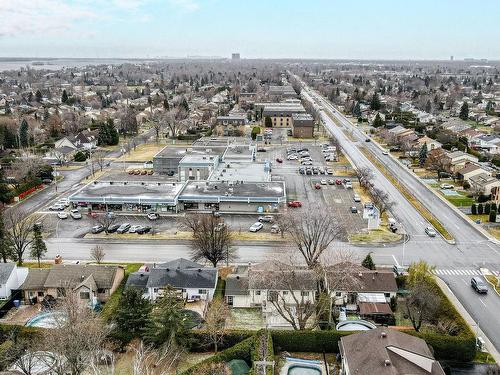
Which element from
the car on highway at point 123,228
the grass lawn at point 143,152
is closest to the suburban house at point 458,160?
the car on highway at point 123,228

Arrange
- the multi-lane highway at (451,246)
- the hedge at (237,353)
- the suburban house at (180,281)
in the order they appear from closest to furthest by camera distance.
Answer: the hedge at (237,353), the multi-lane highway at (451,246), the suburban house at (180,281)

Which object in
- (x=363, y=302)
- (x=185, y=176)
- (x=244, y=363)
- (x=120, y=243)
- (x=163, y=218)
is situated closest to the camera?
(x=244, y=363)

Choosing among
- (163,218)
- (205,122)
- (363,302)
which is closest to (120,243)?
(163,218)

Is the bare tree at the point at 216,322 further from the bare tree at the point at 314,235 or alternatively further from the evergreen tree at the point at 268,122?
the evergreen tree at the point at 268,122

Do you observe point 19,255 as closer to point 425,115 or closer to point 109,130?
point 109,130

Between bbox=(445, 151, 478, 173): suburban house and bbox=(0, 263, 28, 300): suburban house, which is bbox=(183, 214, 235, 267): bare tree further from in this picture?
bbox=(445, 151, 478, 173): suburban house

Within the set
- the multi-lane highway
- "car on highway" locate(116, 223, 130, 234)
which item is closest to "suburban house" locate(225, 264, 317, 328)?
the multi-lane highway
